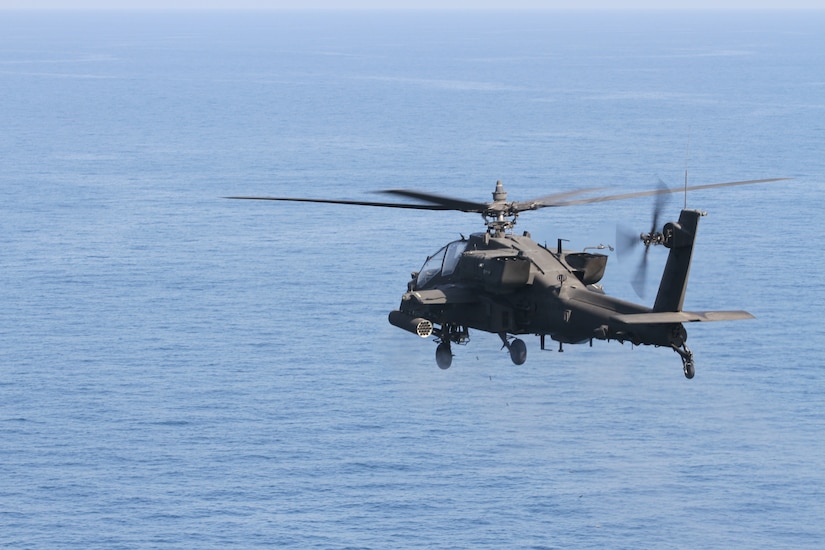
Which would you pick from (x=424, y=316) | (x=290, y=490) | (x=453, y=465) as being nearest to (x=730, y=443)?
(x=453, y=465)

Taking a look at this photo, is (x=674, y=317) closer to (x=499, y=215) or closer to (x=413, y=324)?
(x=499, y=215)

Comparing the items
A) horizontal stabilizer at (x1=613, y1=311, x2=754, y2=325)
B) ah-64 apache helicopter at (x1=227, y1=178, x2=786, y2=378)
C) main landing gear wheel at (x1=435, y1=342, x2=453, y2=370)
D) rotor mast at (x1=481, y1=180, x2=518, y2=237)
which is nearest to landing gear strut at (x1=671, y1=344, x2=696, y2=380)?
ah-64 apache helicopter at (x1=227, y1=178, x2=786, y2=378)

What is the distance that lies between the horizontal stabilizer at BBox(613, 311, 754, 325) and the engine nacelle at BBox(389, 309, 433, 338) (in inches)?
339

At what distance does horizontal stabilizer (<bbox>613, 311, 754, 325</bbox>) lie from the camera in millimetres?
49062

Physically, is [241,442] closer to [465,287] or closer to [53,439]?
[53,439]

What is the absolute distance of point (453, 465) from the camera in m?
193

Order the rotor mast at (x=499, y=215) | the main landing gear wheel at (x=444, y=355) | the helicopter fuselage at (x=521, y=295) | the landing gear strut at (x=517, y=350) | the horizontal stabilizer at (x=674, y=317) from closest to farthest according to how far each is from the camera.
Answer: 1. the horizontal stabilizer at (x=674, y=317)
2. the helicopter fuselage at (x=521, y=295)
3. the landing gear strut at (x=517, y=350)
4. the rotor mast at (x=499, y=215)
5. the main landing gear wheel at (x=444, y=355)

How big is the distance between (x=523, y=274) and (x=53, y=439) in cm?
15258

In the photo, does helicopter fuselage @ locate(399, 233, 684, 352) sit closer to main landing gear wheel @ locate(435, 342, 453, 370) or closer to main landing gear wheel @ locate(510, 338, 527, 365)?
main landing gear wheel @ locate(435, 342, 453, 370)

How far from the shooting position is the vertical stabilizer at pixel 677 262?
5156cm

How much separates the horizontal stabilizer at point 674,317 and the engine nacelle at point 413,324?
8608 mm

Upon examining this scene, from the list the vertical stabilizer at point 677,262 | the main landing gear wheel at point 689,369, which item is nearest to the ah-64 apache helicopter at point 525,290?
the vertical stabilizer at point 677,262

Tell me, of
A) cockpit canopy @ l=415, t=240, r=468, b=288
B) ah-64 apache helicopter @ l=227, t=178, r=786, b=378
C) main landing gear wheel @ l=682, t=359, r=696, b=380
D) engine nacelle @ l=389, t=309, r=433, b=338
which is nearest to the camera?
main landing gear wheel @ l=682, t=359, r=696, b=380

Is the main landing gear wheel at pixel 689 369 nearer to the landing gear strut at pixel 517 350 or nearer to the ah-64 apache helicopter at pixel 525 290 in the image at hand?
the ah-64 apache helicopter at pixel 525 290
